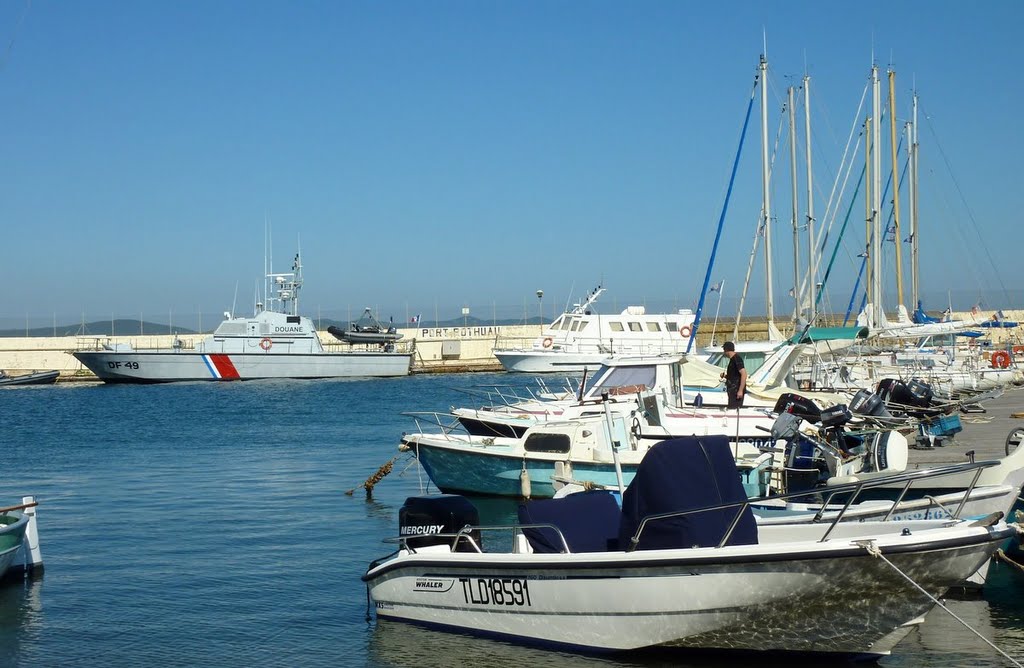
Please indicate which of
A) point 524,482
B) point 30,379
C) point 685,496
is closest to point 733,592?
point 685,496

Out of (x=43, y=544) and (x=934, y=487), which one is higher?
(x=934, y=487)

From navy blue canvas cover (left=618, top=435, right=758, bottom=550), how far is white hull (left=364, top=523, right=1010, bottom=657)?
293 millimetres

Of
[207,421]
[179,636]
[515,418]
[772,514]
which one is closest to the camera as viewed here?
[179,636]

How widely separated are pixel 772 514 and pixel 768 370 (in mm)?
12832

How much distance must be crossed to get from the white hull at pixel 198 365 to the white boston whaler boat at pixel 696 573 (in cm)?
5553

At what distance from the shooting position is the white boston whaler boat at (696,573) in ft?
28.8

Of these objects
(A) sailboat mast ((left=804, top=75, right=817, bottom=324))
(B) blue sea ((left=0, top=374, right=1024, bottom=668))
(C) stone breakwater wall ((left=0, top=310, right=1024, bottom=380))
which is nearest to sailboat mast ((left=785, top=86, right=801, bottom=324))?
(A) sailboat mast ((left=804, top=75, right=817, bottom=324))

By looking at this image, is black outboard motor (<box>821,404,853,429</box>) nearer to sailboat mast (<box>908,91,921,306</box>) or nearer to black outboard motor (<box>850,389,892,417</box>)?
black outboard motor (<box>850,389,892,417</box>)

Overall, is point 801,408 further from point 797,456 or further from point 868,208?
point 868,208

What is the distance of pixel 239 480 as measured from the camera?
22891 millimetres

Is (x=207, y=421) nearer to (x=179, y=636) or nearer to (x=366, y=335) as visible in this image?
(x=179, y=636)

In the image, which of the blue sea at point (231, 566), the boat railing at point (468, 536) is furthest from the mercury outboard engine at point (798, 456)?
the boat railing at point (468, 536)

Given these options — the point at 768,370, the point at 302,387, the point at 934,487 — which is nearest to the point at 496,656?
the point at 934,487

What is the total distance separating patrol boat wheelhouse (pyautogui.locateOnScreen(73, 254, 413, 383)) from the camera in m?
63.8
